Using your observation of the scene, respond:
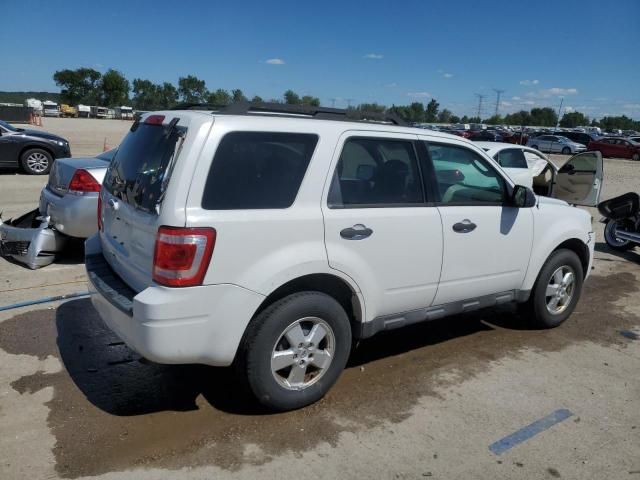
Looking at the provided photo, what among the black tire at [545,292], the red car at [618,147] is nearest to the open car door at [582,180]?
the black tire at [545,292]

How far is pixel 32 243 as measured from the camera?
6133 mm

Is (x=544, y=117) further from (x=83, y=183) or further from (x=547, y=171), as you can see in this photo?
(x=83, y=183)

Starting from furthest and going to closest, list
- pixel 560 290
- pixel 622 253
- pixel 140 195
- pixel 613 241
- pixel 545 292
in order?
pixel 613 241 < pixel 622 253 < pixel 560 290 < pixel 545 292 < pixel 140 195

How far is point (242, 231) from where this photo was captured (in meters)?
2.99

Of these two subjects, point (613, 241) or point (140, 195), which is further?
point (613, 241)

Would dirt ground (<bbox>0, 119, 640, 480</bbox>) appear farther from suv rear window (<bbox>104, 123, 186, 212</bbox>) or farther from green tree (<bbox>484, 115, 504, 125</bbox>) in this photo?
green tree (<bbox>484, 115, 504, 125</bbox>)

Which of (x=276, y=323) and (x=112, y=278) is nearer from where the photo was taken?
(x=276, y=323)

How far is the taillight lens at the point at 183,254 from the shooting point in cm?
285

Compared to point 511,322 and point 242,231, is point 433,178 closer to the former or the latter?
point 242,231

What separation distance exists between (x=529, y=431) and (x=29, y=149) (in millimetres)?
13729

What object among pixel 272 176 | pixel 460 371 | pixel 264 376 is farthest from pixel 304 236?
pixel 460 371

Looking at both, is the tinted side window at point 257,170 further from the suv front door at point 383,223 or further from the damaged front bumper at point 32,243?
the damaged front bumper at point 32,243

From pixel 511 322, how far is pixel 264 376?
3099 mm

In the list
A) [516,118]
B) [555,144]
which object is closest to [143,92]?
[516,118]
